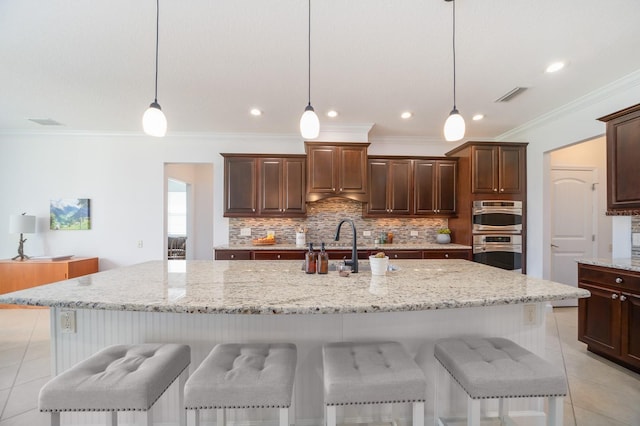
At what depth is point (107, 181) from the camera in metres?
4.61

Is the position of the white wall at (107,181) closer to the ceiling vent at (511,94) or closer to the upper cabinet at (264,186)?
the upper cabinet at (264,186)

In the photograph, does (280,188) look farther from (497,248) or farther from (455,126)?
(497,248)

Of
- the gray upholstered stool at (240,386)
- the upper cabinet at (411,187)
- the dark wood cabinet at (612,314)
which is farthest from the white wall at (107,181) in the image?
the dark wood cabinet at (612,314)

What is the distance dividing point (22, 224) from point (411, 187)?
5.92 metres

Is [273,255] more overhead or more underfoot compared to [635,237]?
more underfoot

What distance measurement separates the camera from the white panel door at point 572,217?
435 centimetres

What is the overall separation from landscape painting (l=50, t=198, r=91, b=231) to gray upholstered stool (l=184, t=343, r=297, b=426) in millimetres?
4742

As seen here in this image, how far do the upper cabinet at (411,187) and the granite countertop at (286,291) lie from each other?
2534mm

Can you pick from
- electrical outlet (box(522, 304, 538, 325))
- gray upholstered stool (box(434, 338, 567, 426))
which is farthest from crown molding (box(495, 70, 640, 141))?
gray upholstered stool (box(434, 338, 567, 426))

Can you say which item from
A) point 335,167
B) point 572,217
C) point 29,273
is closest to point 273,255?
point 335,167

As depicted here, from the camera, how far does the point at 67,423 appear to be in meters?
1.65

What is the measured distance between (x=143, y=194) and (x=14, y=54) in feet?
8.05

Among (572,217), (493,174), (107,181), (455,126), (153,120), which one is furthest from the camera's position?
(107,181)

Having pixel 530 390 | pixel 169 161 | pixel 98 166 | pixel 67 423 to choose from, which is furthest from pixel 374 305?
pixel 98 166
